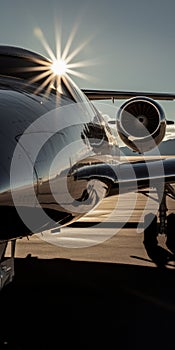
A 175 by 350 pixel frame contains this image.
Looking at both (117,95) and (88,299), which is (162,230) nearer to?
(88,299)

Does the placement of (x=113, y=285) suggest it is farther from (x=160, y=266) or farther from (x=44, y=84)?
(x=44, y=84)

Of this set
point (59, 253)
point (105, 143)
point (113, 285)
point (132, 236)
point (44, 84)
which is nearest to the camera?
point (44, 84)

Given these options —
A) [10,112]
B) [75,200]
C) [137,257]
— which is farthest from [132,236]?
[10,112]

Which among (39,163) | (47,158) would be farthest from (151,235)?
(39,163)

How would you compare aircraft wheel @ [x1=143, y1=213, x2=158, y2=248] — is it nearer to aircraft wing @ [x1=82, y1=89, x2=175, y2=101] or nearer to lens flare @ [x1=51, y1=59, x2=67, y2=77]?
lens flare @ [x1=51, y1=59, x2=67, y2=77]

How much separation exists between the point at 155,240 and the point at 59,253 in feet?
6.54

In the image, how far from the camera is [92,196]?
4.71 meters

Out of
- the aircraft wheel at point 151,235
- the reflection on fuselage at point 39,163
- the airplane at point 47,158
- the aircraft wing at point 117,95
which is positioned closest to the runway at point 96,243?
the aircraft wheel at point 151,235

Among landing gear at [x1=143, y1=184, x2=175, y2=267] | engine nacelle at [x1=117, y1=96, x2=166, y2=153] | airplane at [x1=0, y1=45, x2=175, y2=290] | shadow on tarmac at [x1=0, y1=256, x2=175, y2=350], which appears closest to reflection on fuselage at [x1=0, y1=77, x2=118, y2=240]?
airplane at [x1=0, y1=45, x2=175, y2=290]

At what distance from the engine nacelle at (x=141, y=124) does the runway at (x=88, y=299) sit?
2286 millimetres

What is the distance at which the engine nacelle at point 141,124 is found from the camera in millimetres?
9414

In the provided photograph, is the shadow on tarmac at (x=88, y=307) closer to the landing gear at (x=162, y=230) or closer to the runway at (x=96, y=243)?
the runway at (x=96, y=243)

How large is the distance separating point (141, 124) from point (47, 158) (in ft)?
21.5

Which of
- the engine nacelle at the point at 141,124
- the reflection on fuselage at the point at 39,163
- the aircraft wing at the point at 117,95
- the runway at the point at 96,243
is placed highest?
the aircraft wing at the point at 117,95
